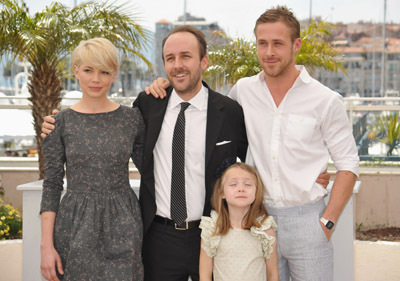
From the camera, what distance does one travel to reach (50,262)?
2.29m

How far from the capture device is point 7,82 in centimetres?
2436

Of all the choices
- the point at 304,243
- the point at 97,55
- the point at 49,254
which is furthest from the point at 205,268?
the point at 97,55

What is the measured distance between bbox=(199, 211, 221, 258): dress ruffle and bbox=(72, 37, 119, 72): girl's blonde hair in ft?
2.88

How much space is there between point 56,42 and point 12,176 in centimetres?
314

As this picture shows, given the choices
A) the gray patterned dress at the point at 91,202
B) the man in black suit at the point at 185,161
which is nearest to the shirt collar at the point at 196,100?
the man in black suit at the point at 185,161

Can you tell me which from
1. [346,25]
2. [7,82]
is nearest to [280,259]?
[7,82]

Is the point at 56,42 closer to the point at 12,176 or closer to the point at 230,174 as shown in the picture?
the point at 12,176

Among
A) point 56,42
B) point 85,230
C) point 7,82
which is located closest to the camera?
point 85,230

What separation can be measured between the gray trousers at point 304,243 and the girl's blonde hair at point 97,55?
109cm

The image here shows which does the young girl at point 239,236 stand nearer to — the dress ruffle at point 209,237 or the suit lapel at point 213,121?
the dress ruffle at point 209,237

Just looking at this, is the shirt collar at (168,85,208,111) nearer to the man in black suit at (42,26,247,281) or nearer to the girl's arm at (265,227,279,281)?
the man in black suit at (42,26,247,281)

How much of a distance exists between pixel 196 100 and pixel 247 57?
664 cm

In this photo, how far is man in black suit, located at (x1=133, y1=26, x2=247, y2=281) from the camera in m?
2.46

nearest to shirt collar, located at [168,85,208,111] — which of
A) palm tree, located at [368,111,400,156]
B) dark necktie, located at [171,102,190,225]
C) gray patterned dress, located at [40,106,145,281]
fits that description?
dark necktie, located at [171,102,190,225]
